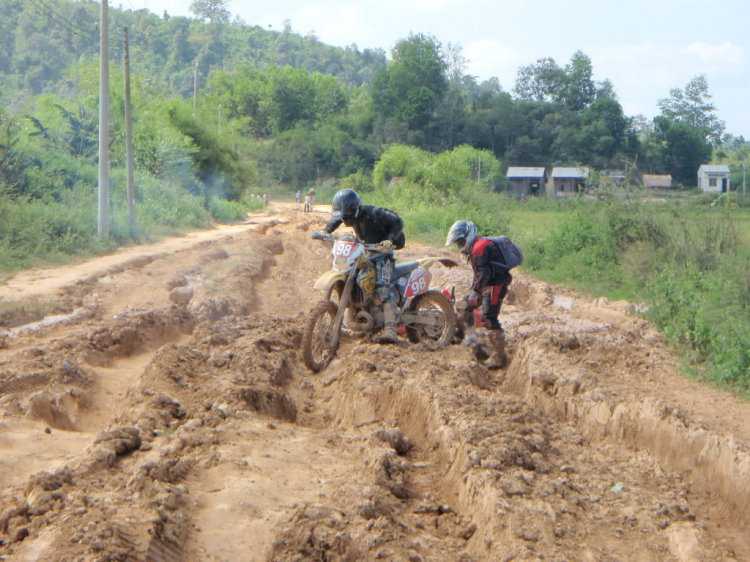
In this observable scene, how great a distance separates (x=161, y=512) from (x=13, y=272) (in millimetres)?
13287

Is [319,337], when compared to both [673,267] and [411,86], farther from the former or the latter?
[411,86]

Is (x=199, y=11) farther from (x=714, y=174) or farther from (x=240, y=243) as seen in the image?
(x=240, y=243)

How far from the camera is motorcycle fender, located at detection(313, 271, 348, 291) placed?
8.45m

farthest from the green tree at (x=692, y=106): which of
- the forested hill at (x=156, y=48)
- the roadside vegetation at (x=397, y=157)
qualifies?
the forested hill at (x=156, y=48)

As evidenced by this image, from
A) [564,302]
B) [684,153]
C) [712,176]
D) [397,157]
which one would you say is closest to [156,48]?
[684,153]

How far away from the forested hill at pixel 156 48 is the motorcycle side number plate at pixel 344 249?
134 ft

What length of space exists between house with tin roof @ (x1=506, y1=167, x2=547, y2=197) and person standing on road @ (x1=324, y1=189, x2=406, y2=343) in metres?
49.8

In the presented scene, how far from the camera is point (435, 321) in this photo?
32.0ft

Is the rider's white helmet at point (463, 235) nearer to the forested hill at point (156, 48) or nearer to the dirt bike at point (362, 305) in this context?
the dirt bike at point (362, 305)

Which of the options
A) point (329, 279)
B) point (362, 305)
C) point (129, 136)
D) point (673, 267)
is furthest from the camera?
point (129, 136)

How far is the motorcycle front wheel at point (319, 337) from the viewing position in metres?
8.32

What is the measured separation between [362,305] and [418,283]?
34.7 inches

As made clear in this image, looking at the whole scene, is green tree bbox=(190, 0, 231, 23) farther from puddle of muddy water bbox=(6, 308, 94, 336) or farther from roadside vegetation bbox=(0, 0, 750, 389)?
puddle of muddy water bbox=(6, 308, 94, 336)

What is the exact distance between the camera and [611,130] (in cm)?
5672
